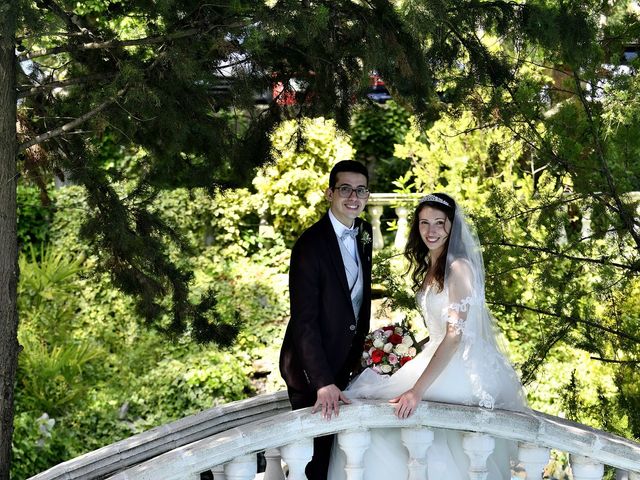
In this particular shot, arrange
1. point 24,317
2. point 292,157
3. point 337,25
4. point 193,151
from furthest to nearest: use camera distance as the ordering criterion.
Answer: point 292,157 → point 24,317 → point 193,151 → point 337,25

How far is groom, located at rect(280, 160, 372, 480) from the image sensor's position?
3910 millimetres

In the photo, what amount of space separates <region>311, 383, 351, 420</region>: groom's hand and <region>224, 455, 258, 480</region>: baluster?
0.32m

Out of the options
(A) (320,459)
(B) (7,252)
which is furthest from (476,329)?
(B) (7,252)

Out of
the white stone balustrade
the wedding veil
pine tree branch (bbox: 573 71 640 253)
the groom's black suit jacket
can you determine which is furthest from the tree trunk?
the white stone balustrade

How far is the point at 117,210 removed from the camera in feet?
16.0

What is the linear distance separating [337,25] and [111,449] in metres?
2.28

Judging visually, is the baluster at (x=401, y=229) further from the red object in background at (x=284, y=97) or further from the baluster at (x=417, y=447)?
the baluster at (x=417, y=447)

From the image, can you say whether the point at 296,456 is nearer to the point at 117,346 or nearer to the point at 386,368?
the point at 386,368

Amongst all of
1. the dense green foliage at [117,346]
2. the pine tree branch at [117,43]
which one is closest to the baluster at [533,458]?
the pine tree branch at [117,43]

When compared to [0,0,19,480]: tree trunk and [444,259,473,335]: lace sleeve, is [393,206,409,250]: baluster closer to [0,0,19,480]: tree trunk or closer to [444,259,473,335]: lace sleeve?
[444,259,473,335]: lace sleeve

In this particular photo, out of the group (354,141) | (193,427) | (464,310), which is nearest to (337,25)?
(464,310)

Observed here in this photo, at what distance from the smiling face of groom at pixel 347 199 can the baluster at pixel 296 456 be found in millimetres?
1032

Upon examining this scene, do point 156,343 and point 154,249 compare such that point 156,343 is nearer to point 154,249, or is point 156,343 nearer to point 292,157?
point 292,157

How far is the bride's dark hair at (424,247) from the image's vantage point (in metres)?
4.07
